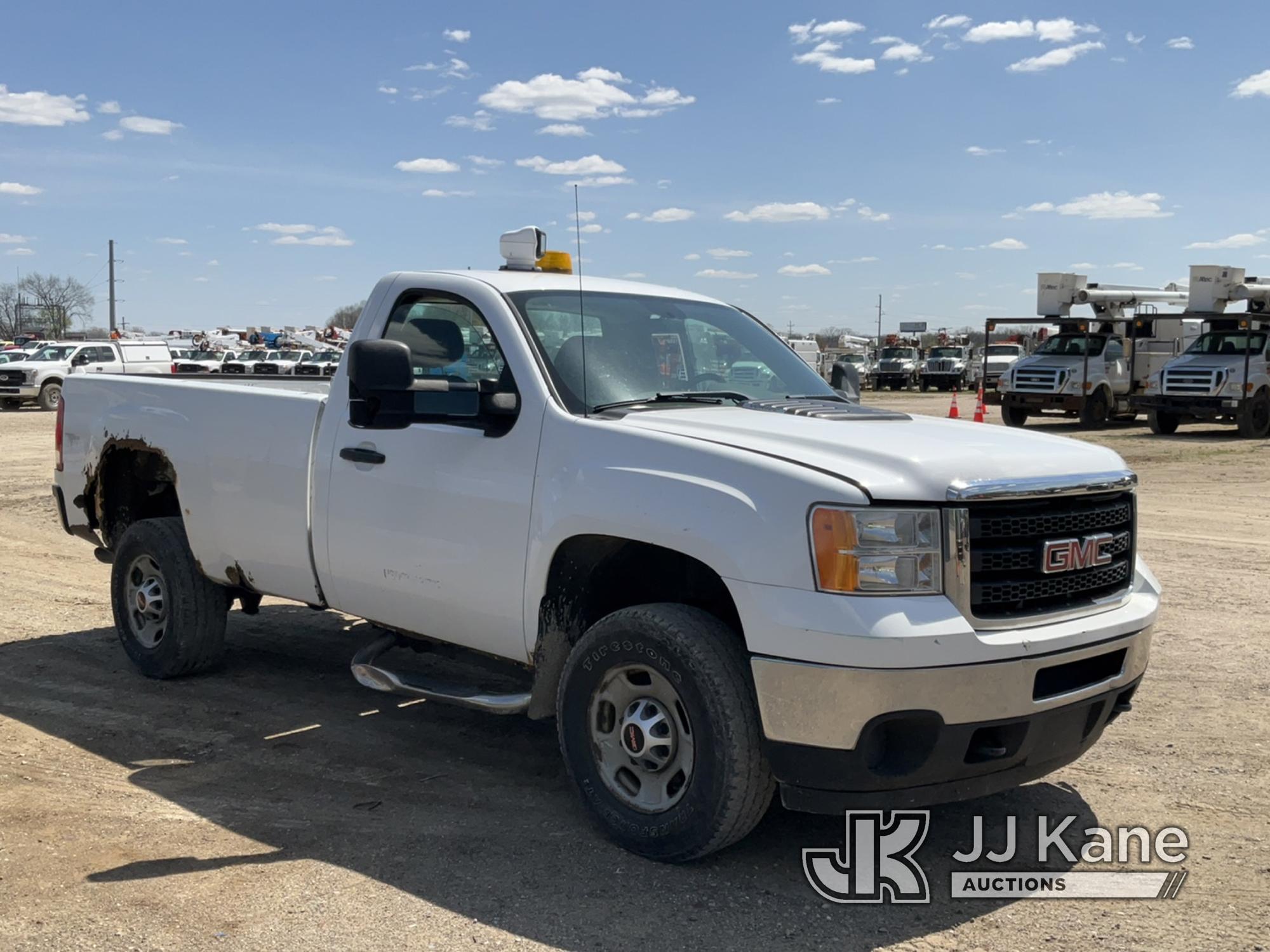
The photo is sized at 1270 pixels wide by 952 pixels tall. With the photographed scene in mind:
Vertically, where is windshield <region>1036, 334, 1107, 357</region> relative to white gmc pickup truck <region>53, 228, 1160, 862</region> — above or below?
above

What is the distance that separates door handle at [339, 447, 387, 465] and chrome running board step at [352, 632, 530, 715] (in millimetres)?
852

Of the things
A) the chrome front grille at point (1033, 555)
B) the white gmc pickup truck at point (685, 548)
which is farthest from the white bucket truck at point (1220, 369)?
the chrome front grille at point (1033, 555)

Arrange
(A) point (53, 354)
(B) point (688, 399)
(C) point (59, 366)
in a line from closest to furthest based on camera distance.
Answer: (B) point (688, 399) → (C) point (59, 366) → (A) point (53, 354)

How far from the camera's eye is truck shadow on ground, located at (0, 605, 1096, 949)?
3732 millimetres

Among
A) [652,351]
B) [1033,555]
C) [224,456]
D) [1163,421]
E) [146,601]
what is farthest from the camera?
[1163,421]

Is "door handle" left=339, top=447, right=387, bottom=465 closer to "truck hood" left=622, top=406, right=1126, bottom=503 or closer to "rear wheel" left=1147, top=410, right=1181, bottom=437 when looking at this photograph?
"truck hood" left=622, top=406, right=1126, bottom=503

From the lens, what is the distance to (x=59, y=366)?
32.8 m

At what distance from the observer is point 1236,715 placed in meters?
5.70

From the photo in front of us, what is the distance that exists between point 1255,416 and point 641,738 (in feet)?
76.8

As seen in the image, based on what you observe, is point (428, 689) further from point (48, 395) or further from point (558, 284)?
point (48, 395)

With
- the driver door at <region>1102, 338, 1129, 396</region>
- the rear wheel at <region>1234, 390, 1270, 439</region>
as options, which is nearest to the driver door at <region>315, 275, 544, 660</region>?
the rear wheel at <region>1234, 390, 1270, 439</region>

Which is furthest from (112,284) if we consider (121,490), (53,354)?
(121,490)

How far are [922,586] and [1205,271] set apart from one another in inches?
996

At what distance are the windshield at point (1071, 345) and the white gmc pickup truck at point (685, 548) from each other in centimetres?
2337
